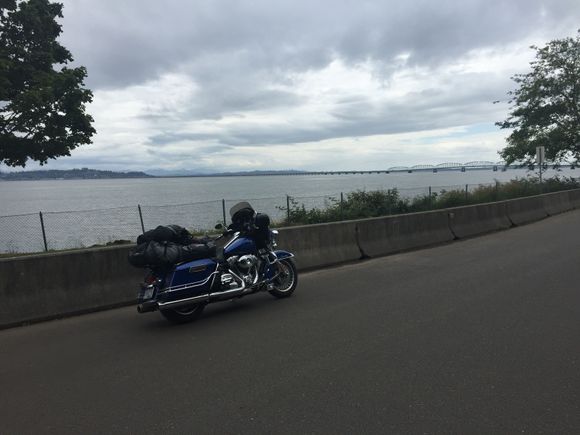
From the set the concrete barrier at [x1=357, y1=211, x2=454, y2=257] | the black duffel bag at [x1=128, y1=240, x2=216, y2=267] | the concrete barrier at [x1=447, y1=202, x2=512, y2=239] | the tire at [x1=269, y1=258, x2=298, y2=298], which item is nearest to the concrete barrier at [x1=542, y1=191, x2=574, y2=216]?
the concrete barrier at [x1=447, y1=202, x2=512, y2=239]

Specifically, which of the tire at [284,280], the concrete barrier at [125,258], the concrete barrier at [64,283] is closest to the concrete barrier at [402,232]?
the concrete barrier at [125,258]

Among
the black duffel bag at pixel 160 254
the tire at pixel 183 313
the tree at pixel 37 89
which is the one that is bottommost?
the tire at pixel 183 313

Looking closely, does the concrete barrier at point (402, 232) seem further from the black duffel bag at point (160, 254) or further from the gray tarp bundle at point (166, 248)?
the black duffel bag at point (160, 254)

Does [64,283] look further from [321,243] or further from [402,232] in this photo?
[402,232]

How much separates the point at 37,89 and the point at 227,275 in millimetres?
7662

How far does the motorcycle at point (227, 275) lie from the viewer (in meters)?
6.39

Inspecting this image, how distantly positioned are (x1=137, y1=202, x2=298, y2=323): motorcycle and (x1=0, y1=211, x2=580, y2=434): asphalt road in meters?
0.29

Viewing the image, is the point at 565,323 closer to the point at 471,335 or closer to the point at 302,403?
the point at 471,335

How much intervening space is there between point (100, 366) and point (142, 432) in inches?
65.1

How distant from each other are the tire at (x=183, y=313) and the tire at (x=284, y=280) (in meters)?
1.29

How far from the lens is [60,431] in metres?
3.72

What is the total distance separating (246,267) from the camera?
286 inches

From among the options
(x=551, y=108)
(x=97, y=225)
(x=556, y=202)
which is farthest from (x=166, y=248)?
(x=551, y=108)

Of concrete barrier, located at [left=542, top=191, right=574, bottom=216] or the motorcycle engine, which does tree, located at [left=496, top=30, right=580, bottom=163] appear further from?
the motorcycle engine
